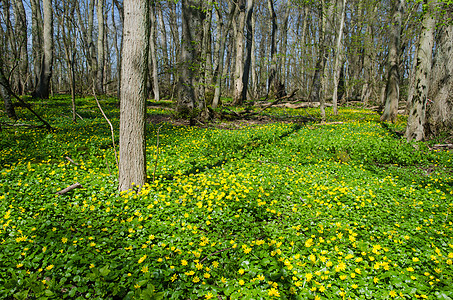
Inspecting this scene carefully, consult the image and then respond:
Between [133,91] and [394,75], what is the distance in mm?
12411

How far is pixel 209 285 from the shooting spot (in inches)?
95.1

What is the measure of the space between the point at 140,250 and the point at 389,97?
12892 millimetres

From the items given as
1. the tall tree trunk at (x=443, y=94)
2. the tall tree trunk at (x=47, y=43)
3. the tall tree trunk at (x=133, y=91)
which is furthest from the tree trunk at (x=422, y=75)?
the tall tree trunk at (x=47, y=43)

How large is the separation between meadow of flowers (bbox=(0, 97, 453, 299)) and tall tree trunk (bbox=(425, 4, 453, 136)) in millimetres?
2738

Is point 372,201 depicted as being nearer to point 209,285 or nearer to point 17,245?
point 209,285

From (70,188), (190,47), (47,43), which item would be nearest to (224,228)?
(70,188)

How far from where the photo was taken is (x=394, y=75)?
1148 cm

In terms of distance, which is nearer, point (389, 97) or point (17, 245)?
point (17, 245)

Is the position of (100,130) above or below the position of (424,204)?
above

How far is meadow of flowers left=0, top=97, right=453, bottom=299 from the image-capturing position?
96.6 inches

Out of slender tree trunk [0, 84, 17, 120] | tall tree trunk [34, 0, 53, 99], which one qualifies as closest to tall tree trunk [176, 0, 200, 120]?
slender tree trunk [0, 84, 17, 120]

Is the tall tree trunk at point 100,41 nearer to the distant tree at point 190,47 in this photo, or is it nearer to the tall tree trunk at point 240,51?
the tall tree trunk at point 240,51

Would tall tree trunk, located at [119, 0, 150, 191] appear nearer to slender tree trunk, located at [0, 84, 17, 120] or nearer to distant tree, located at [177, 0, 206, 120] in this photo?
distant tree, located at [177, 0, 206, 120]

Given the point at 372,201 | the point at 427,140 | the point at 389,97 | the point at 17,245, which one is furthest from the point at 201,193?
the point at 389,97
